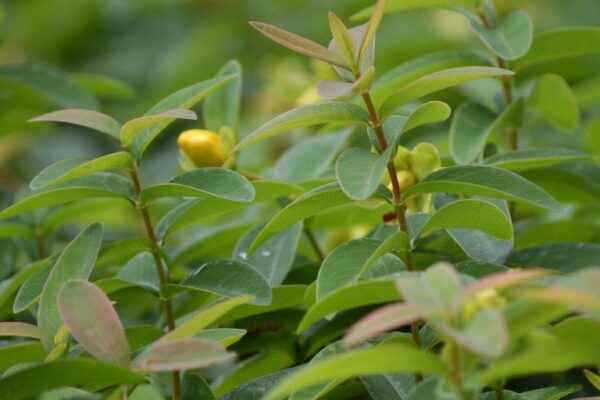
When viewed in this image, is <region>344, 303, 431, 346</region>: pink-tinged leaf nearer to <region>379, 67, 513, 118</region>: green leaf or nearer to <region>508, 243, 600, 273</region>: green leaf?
<region>379, 67, 513, 118</region>: green leaf

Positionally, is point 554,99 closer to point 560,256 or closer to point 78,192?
point 560,256

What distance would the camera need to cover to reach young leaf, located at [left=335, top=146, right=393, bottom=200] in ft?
2.53

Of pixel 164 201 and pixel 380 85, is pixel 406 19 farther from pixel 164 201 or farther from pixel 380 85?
pixel 380 85

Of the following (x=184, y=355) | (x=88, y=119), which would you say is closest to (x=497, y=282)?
(x=184, y=355)

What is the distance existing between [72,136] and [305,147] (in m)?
1.80

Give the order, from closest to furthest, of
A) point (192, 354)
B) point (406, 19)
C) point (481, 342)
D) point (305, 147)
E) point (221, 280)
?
point (481, 342) < point (192, 354) < point (221, 280) < point (305, 147) < point (406, 19)

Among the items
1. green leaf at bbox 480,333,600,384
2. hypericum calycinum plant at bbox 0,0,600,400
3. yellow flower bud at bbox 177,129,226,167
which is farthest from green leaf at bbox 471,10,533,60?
green leaf at bbox 480,333,600,384

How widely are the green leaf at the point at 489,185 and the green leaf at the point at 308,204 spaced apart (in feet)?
0.23

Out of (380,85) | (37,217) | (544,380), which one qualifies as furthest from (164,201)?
(544,380)

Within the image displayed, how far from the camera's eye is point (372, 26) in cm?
80

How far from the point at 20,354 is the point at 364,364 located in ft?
1.15

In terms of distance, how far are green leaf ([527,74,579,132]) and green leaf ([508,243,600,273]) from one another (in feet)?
0.93

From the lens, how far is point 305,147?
125cm

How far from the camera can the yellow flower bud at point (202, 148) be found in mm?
1087
